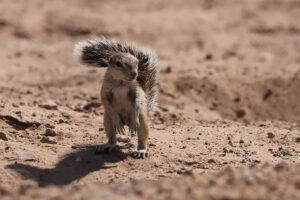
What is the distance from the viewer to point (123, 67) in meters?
5.50

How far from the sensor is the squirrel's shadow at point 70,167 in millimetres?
5114

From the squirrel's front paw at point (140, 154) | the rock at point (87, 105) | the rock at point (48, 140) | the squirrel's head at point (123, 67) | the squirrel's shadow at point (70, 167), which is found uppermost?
the squirrel's head at point (123, 67)

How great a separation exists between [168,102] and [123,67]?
9.93ft


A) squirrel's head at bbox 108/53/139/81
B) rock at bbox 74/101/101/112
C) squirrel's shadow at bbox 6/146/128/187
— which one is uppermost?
squirrel's head at bbox 108/53/139/81

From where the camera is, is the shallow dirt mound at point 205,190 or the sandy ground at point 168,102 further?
the sandy ground at point 168,102

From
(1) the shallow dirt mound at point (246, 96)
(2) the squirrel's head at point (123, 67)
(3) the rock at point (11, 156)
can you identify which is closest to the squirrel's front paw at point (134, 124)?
(2) the squirrel's head at point (123, 67)

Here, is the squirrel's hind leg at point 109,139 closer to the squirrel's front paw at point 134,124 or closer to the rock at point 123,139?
the squirrel's front paw at point 134,124

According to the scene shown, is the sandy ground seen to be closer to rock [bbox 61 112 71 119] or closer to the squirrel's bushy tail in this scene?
rock [bbox 61 112 71 119]

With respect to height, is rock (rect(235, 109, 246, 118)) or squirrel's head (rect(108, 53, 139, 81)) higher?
squirrel's head (rect(108, 53, 139, 81))

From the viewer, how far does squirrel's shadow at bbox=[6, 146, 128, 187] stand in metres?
5.11

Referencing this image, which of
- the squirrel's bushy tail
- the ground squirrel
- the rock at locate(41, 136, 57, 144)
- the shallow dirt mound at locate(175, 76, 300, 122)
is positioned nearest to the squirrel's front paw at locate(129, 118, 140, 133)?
the ground squirrel

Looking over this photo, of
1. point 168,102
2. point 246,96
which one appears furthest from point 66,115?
point 246,96

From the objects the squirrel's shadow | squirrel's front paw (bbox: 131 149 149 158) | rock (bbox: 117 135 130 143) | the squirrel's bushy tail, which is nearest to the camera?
the squirrel's shadow

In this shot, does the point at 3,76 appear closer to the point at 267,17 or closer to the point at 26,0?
the point at 26,0
